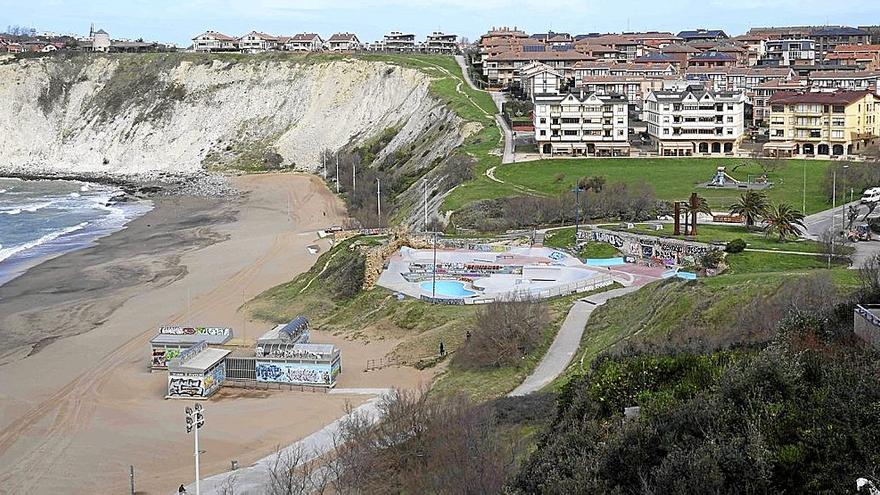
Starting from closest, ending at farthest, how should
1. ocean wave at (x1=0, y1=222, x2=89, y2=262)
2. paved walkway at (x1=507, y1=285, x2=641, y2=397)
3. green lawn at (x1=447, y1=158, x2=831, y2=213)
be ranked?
paved walkway at (x1=507, y1=285, x2=641, y2=397) → green lawn at (x1=447, y1=158, x2=831, y2=213) → ocean wave at (x1=0, y1=222, x2=89, y2=262)

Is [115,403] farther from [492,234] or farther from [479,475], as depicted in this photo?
[492,234]

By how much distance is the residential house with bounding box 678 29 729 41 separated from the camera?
133 meters

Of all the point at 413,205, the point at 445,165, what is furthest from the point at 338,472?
the point at 445,165

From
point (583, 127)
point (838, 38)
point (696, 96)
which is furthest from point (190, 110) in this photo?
point (838, 38)

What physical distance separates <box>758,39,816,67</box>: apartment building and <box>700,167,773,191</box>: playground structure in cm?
5099

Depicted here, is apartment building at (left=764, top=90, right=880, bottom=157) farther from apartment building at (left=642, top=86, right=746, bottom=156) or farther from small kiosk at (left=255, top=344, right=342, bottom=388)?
small kiosk at (left=255, top=344, right=342, bottom=388)

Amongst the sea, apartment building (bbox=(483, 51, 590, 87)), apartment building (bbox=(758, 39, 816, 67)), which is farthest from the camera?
apartment building (bbox=(758, 39, 816, 67))

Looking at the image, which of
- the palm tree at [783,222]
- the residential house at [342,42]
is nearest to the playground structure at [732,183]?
the palm tree at [783,222]

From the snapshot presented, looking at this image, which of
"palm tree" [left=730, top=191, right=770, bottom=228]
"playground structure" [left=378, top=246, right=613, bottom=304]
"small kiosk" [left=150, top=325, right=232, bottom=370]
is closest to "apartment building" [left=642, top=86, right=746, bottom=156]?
"palm tree" [left=730, top=191, right=770, bottom=228]

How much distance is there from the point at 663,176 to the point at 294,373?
3413 cm

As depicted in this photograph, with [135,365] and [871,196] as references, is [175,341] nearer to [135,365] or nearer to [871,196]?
[135,365]

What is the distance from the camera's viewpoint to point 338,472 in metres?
19.1

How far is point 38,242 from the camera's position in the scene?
59719mm

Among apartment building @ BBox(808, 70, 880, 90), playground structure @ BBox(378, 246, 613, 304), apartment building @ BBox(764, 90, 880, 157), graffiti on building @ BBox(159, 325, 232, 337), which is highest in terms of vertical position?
apartment building @ BBox(808, 70, 880, 90)
